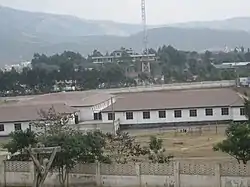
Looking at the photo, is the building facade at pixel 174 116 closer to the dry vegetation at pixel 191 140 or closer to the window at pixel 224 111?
the window at pixel 224 111

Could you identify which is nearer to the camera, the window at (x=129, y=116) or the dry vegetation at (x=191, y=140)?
the dry vegetation at (x=191, y=140)

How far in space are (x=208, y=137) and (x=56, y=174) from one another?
15736mm

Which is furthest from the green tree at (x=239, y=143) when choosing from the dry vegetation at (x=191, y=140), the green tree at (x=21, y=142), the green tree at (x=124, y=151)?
the green tree at (x=21, y=142)

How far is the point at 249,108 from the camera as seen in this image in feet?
115

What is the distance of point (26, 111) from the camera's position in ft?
136

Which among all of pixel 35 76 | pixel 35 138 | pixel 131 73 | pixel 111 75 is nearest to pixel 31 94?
pixel 35 76

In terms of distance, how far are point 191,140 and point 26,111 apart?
42.2ft

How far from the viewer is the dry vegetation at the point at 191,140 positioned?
28969 mm

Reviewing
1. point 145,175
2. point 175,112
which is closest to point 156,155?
point 145,175

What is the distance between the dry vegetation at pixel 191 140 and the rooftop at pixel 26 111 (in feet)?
17.8

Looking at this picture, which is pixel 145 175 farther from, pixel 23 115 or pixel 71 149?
pixel 23 115

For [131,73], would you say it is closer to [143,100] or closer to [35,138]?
[143,100]

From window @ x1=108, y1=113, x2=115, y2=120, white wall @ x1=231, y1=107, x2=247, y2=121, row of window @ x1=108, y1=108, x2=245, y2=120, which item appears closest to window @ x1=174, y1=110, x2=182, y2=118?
row of window @ x1=108, y1=108, x2=245, y2=120

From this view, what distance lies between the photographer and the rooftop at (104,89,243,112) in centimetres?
4169
